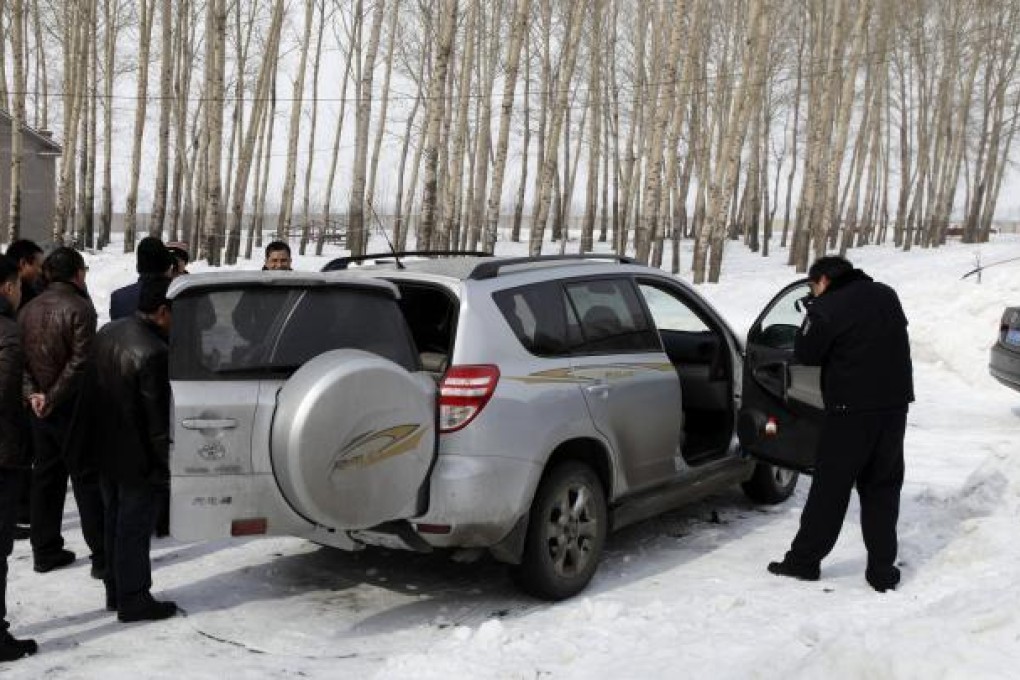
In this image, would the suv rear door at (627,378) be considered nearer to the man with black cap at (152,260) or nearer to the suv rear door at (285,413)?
the suv rear door at (285,413)

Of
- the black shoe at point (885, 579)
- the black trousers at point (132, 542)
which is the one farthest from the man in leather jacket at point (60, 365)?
the black shoe at point (885, 579)

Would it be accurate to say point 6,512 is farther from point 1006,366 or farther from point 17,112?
point 17,112

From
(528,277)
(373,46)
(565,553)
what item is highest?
(373,46)

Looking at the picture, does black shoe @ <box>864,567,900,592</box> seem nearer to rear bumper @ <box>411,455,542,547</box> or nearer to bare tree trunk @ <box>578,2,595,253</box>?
rear bumper @ <box>411,455,542,547</box>

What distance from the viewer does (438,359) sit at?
5.53 metres

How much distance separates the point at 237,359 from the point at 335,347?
0.46 metres

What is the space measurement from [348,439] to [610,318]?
222cm

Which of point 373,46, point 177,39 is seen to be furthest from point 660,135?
point 177,39

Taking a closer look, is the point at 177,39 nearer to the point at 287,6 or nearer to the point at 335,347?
the point at 287,6

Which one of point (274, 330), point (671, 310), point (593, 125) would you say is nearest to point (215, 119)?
Result: point (671, 310)

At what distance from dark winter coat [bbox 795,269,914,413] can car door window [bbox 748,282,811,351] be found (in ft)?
3.79

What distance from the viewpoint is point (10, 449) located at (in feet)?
15.7

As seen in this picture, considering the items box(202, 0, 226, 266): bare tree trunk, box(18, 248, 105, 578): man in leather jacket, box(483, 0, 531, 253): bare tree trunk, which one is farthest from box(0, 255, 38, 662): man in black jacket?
box(202, 0, 226, 266): bare tree trunk

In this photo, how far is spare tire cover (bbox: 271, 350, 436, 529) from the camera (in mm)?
4383
